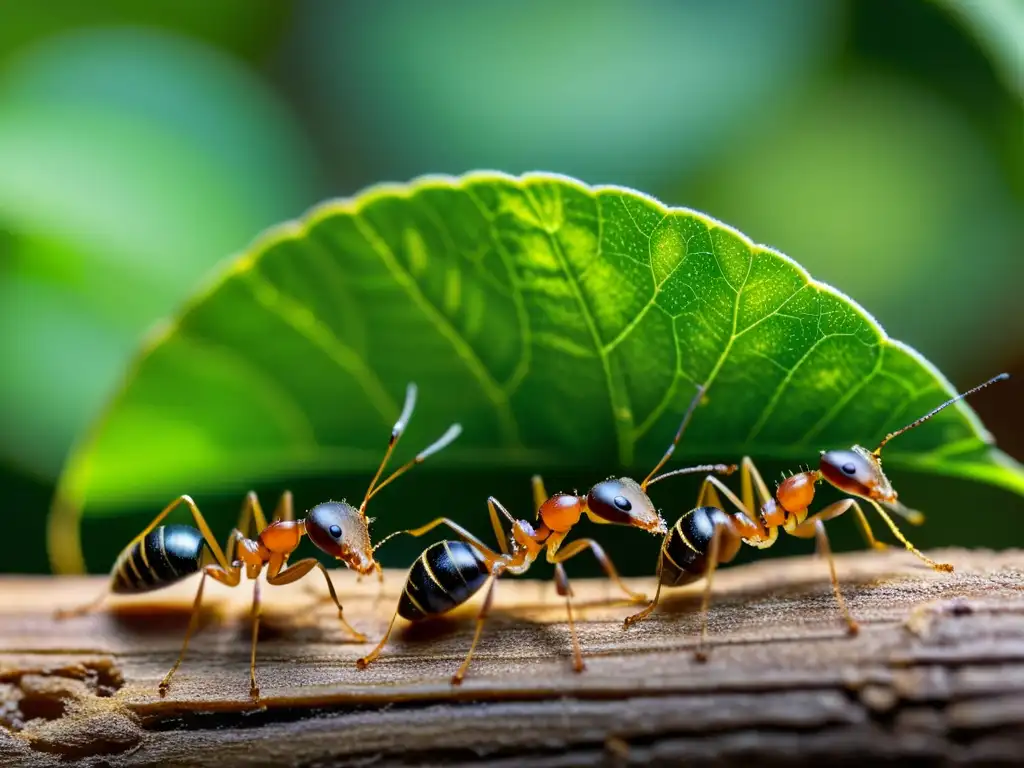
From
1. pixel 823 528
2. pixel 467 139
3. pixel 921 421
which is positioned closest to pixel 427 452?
pixel 823 528

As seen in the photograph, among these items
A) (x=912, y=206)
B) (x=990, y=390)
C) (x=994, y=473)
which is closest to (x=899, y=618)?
(x=994, y=473)

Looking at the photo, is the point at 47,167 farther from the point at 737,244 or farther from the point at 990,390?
the point at 990,390

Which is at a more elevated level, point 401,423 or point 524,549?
point 401,423

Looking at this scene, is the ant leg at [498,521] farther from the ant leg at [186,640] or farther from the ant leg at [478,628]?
the ant leg at [186,640]

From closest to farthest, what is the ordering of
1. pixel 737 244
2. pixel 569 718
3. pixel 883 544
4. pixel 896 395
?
1. pixel 569 718
2. pixel 737 244
3. pixel 896 395
4. pixel 883 544

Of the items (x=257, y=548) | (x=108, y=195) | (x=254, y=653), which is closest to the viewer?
(x=254, y=653)

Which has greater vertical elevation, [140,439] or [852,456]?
[140,439]

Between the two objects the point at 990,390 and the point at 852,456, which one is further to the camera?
the point at 990,390

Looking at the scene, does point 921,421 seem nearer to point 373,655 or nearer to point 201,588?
point 373,655
